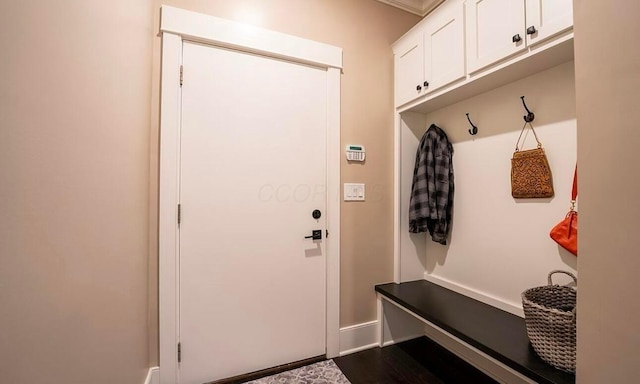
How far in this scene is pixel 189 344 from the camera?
155cm

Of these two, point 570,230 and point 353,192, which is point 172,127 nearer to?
point 353,192

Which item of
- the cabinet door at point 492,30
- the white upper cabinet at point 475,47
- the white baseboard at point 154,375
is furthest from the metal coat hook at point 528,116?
the white baseboard at point 154,375

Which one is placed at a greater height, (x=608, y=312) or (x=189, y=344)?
(x=608, y=312)

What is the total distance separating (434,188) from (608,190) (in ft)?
4.11

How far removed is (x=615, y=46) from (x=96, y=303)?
1.71m

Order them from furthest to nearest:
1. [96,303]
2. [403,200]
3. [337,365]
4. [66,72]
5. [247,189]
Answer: [403,200]
[337,365]
[247,189]
[96,303]
[66,72]

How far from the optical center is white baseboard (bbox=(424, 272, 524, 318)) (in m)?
1.54

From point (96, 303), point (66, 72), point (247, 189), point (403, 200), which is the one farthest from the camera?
point (403, 200)

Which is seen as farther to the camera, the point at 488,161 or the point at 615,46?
the point at 488,161

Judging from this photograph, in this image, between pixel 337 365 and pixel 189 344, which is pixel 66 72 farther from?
pixel 337 365

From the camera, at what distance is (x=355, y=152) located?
6.47 feet

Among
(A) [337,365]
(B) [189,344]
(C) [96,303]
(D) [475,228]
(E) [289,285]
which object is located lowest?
(A) [337,365]

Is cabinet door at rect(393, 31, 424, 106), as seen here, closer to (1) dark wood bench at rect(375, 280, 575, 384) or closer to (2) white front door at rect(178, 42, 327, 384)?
(2) white front door at rect(178, 42, 327, 384)

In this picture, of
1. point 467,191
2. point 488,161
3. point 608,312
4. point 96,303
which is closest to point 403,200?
point 467,191
